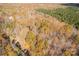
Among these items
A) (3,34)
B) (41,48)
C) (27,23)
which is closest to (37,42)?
(41,48)

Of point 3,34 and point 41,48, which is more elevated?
point 3,34

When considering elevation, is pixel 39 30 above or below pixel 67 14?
below

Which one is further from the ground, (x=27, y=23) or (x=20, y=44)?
(x=27, y=23)

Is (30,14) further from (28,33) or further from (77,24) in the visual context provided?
(77,24)

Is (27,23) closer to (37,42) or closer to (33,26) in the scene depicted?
(33,26)

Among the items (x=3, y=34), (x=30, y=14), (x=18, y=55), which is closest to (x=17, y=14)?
(x=30, y=14)

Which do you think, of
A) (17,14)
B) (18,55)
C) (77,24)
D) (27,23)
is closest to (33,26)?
(27,23)

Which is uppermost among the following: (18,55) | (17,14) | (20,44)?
(17,14)

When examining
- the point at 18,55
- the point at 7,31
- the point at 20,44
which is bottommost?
the point at 18,55
